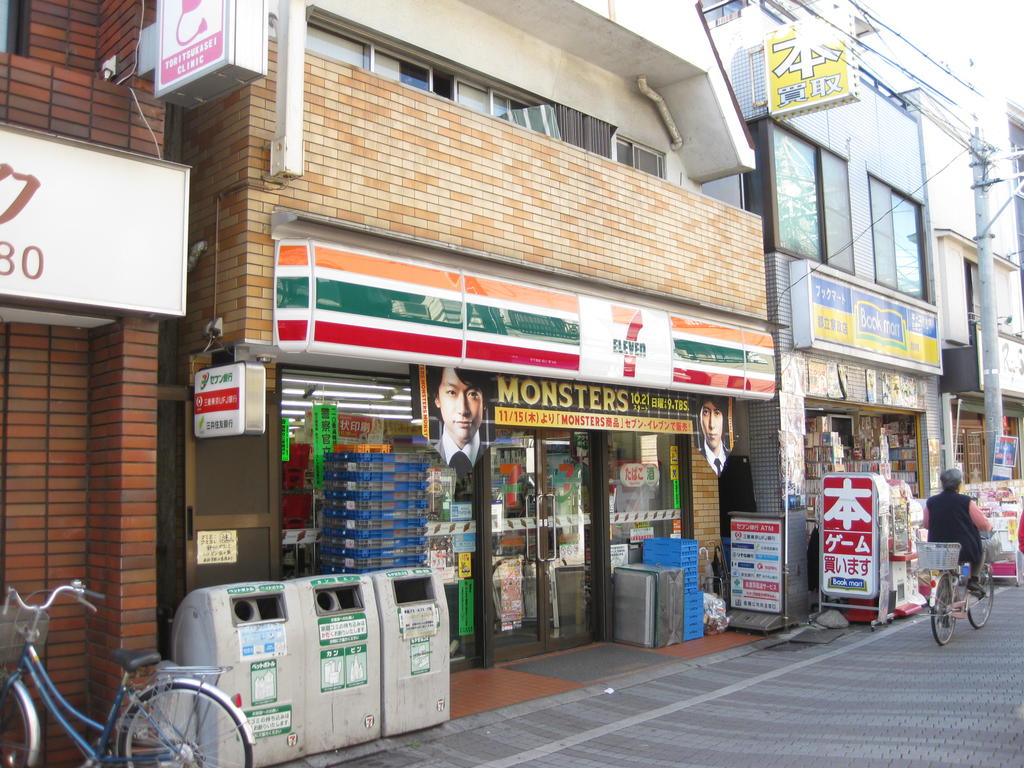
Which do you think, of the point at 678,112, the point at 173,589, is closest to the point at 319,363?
the point at 173,589

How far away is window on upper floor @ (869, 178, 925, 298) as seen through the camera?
49.8 ft

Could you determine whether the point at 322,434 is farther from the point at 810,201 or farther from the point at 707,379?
the point at 810,201

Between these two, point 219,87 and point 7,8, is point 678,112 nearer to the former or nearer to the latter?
point 219,87

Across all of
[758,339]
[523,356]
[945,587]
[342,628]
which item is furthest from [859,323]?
[342,628]

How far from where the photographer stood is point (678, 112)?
456 inches

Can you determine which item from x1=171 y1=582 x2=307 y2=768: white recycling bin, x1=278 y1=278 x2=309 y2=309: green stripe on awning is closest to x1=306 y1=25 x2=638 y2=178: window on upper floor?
x1=278 y1=278 x2=309 y2=309: green stripe on awning

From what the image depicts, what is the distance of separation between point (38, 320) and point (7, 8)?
2.26 m

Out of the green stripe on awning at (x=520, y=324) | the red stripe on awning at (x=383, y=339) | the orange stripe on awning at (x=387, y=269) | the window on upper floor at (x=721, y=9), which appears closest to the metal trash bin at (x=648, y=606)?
the green stripe on awning at (x=520, y=324)

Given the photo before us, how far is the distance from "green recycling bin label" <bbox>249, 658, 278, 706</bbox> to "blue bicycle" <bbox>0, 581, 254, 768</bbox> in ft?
2.16

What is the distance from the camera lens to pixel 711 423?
10.8 m

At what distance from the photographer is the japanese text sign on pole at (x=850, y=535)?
11.0m

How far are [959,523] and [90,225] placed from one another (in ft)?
31.2

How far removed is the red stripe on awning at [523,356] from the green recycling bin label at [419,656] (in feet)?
7.89

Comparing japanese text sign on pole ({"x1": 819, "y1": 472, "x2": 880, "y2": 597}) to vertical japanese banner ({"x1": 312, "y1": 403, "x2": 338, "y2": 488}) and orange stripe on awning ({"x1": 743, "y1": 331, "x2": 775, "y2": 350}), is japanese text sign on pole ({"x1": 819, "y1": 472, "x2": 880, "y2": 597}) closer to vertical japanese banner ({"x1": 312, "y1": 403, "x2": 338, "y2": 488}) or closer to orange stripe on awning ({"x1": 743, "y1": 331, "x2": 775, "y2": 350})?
orange stripe on awning ({"x1": 743, "y1": 331, "x2": 775, "y2": 350})
